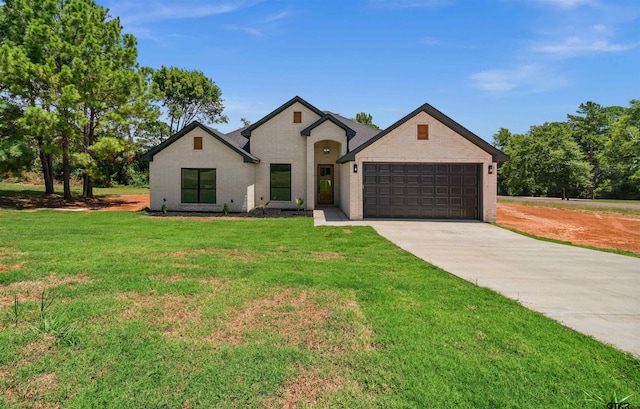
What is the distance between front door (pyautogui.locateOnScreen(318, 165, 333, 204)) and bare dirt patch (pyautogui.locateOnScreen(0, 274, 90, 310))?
49.9 ft

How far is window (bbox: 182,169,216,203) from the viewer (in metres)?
17.0

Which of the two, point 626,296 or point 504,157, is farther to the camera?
point 504,157

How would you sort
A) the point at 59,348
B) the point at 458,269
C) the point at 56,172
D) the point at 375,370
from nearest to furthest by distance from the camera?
the point at 375,370, the point at 59,348, the point at 458,269, the point at 56,172

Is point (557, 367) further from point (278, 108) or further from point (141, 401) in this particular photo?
point (278, 108)

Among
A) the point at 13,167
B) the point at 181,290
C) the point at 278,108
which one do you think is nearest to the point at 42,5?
the point at 13,167

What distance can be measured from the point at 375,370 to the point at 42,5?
2646 centimetres

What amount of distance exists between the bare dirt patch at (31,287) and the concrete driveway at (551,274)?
684cm

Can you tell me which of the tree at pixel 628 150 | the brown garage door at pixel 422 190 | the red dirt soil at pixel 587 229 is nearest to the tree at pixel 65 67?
the brown garage door at pixel 422 190

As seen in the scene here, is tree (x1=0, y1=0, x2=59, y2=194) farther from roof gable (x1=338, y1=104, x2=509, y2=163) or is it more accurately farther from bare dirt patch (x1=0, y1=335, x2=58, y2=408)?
bare dirt patch (x1=0, y1=335, x2=58, y2=408)

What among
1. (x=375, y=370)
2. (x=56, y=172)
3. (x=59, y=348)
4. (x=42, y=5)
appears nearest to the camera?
(x=375, y=370)

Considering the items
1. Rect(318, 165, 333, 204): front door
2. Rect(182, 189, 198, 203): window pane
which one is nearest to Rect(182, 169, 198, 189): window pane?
Rect(182, 189, 198, 203): window pane

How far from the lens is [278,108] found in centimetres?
1805

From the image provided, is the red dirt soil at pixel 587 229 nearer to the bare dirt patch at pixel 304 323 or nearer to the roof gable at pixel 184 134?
the bare dirt patch at pixel 304 323

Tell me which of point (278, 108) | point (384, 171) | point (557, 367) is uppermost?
point (278, 108)
